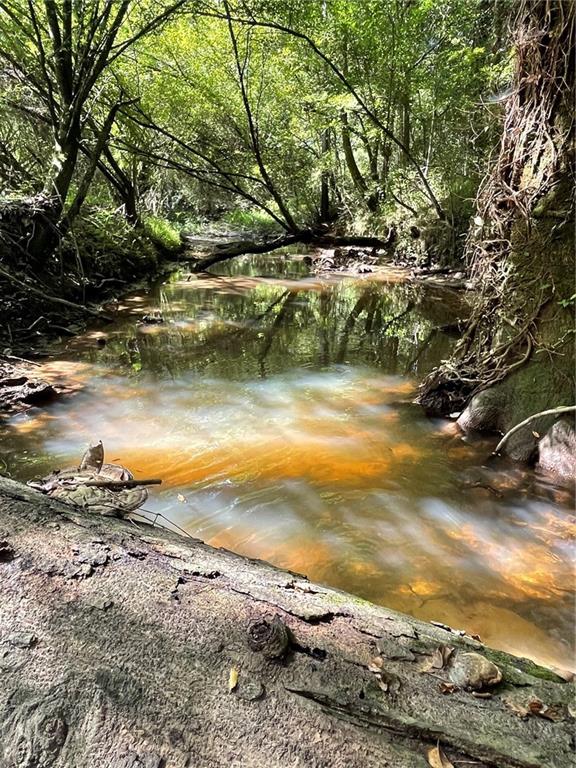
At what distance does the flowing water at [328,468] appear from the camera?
9.62 feet

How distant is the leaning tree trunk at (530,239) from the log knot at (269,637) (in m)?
3.85

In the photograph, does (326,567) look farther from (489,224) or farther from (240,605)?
(489,224)

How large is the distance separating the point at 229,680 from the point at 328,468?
3156 millimetres

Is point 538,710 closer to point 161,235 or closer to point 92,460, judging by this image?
point 92,460

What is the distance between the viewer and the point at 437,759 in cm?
102

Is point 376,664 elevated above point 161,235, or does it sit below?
below

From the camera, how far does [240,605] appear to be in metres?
1.42

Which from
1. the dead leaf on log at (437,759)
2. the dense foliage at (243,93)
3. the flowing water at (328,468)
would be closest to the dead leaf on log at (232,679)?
the dead leaf on log at (437,759)

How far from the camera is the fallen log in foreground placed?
104 centimetres

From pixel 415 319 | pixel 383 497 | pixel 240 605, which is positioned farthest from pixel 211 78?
pixel 240 605

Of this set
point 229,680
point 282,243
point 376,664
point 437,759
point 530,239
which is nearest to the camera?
point 437,759

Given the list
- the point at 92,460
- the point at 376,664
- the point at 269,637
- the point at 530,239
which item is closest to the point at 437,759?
the point at 376,664

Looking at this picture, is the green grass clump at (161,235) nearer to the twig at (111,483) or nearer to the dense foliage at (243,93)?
the dense foliage at (243,93)

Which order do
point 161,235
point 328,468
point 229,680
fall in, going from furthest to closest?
point 161,235 → point 328,468 → point 229,680
